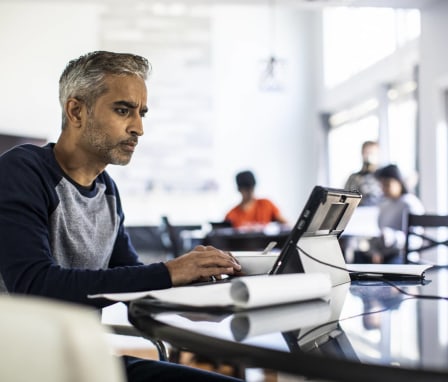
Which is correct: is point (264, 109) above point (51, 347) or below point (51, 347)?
above

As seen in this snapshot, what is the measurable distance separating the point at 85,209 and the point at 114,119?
219 millimetres

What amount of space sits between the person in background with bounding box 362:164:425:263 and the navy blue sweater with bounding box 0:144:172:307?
3.43 m

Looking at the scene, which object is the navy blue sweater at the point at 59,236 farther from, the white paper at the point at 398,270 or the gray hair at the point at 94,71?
the white paper at the point at 398,270

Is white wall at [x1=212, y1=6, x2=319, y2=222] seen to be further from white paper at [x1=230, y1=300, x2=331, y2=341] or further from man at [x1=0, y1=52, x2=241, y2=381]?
white paper at [x1=230, y1=300, x2=331, y2=341]

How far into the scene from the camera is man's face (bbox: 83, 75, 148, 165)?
1557 millimetres

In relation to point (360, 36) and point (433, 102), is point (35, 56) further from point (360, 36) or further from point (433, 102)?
point (433, 102)

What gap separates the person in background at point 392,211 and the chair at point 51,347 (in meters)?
4.56

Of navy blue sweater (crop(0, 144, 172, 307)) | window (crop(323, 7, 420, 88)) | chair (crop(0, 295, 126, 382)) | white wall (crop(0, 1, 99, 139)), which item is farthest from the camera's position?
white wall (crop(0, 1, 99, 139))

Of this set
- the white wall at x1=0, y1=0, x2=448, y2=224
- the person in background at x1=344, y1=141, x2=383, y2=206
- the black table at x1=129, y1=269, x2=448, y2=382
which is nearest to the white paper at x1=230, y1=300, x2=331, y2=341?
the black table at x1=129, y1=269, x2=448, y2=382

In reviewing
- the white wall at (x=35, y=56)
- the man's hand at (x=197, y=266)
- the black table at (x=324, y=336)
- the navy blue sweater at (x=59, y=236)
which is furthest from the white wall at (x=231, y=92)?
the black table at (x=324, y=336)

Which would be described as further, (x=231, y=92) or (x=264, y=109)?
(x=264, y=109)

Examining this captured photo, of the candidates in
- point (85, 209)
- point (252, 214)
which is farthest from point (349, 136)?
point (85, 209)

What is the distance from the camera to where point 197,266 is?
1.19 metres

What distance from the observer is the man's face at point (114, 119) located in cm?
156
